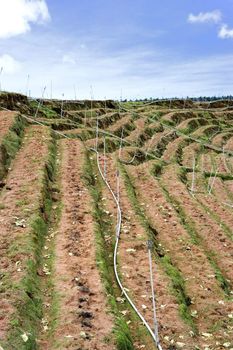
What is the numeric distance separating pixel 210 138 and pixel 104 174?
47.1 m

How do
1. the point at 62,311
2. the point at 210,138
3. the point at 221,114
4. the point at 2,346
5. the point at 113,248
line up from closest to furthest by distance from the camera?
the point at 2,346 → the point at 62,311 → the point at 113,248 → the point at 210,138 → the point at 221,114

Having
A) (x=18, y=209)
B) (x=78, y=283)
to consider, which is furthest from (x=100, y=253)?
(x=18, y=209)

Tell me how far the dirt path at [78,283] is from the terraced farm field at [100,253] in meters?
0.03

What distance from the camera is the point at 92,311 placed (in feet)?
38.7

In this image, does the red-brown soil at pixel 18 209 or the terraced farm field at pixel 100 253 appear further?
the red-brown soil at pixel 18 209

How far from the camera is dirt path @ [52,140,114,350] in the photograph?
10602 mm

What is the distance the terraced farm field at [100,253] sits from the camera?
11.4 metres

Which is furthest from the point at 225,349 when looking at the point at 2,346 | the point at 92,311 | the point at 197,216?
the point at 197,216

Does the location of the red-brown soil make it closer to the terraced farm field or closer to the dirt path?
the terraced farm field

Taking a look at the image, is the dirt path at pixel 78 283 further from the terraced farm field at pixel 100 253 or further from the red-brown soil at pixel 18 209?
the red-brown soil at pixel 18 209

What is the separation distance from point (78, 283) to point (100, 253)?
92.3 inches

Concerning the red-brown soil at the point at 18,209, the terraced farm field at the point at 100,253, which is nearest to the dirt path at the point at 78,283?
the terraced farm field at the point at 100,253

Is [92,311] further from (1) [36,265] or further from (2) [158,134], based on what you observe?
(2) [158,134]

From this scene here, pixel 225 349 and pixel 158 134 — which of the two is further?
pixel 158 134
